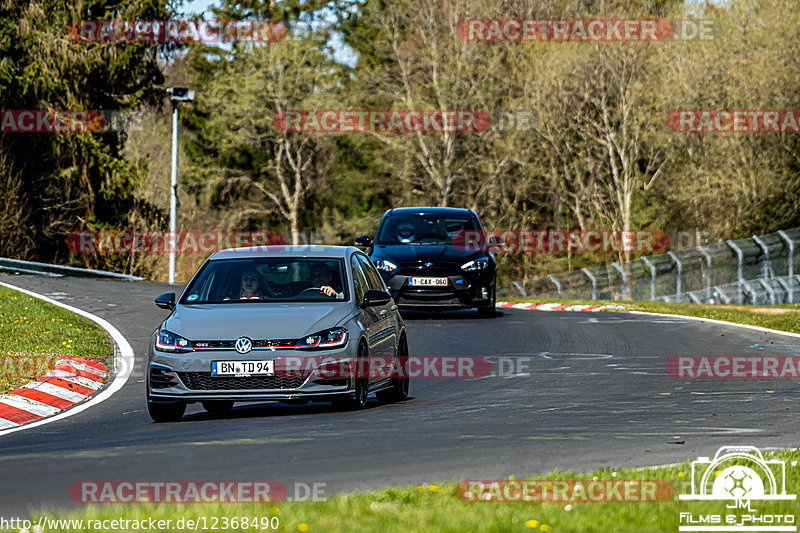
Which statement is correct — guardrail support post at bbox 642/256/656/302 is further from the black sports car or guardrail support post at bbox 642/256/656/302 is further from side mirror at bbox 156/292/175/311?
side mirror at bbox 156/292/175/311

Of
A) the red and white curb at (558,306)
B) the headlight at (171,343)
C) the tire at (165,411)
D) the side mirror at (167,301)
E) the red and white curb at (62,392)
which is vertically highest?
the side mirror at (167,301)

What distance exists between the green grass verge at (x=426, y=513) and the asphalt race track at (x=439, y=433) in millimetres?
528

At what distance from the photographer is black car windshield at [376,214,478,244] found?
23.0 meters

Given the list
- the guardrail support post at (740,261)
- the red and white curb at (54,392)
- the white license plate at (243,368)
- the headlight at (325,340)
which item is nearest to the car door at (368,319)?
the headlight at (325,340)

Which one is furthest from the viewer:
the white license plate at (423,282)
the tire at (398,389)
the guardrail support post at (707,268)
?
the guardrail support post at (707,268)

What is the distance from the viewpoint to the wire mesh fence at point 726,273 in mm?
39594

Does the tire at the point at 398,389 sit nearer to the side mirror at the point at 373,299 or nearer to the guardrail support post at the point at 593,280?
the side mirror at the point at 373,299

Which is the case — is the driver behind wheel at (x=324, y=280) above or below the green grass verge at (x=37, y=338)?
above

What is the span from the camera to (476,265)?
72.0ft

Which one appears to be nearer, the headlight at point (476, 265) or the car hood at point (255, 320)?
the car hood at point (255, 320)

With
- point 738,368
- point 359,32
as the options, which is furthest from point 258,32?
point 738,368

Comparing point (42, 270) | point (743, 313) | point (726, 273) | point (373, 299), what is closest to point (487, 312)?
point (743, 313)

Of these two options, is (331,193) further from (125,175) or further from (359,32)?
(125,175)

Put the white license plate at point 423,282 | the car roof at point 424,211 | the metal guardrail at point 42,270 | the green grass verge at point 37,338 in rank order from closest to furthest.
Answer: the green grass verge at point 37,338 → the white license plate at point 423,282 → the car roof at point 424,211 → the metal guardrail at point 42,270
